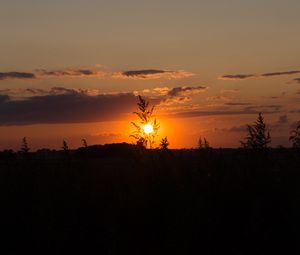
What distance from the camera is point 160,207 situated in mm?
13852

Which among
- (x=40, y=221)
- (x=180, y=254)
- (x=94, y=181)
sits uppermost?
(x=94, y=181)

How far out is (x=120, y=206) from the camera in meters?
14.4

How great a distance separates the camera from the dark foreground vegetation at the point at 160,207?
42.1 feet

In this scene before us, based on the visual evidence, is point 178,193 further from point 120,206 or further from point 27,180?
point 27,180

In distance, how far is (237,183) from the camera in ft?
47.3

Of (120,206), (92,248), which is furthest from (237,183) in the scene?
(92,248)

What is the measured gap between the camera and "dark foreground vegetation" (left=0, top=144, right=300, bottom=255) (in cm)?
1283

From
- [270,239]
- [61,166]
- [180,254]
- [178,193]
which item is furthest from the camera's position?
[61,166]

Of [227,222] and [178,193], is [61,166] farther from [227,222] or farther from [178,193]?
[227,222]

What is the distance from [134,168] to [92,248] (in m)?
3.55

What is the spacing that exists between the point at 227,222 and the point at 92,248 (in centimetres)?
299

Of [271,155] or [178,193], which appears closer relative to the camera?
[178,193]

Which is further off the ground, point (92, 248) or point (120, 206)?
point (120, 206)

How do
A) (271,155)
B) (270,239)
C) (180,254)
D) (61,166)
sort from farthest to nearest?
(61,166)
(271,155)
(270,239)
(180,254)
